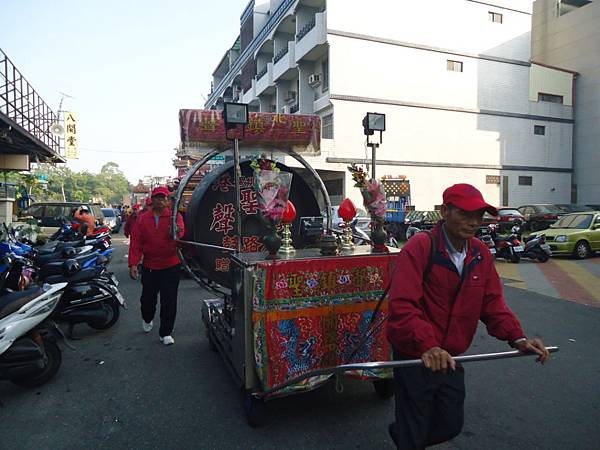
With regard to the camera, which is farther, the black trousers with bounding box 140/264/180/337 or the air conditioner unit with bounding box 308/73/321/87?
the air conditioner unit with bounding box 308/73/321/87

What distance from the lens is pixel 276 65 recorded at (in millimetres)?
26094

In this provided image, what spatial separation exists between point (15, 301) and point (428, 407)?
3.53 m

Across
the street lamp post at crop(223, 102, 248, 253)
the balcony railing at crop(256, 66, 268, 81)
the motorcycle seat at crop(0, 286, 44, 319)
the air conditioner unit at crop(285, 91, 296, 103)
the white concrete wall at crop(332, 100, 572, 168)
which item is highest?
the balcony railing at crop(256, 66, 268, 81)

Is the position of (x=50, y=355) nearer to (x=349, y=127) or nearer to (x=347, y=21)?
(x=349, y=127)

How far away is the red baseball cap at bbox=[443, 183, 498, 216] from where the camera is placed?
2.06 m

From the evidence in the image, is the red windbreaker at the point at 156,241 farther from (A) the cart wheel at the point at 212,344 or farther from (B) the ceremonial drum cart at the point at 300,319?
(B) the ceremonial drum cart at the point at 300,319

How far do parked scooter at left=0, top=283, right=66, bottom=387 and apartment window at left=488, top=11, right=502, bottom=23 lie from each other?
26.5 metres

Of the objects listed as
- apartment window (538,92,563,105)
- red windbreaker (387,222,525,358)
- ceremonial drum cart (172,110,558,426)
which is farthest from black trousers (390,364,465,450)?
apartment window (538,92,563,105)

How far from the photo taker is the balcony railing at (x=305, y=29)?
21.3 meters

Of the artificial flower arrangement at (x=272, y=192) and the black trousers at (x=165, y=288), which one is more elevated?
the artificial flower arrangement at (x=272, y=192)

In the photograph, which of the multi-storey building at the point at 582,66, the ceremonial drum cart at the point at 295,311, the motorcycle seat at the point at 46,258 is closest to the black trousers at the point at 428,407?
the ceremonial drum cart at the point at 295,311

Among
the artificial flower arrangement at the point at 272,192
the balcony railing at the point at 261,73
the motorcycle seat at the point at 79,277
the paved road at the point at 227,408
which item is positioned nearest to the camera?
the paved road at the point at 227,408

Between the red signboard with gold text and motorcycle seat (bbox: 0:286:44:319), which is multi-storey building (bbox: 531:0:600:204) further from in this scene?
motorcycle seat (bbox: 0:286:44:319)

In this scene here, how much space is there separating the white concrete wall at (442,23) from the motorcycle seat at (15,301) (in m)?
19.5
